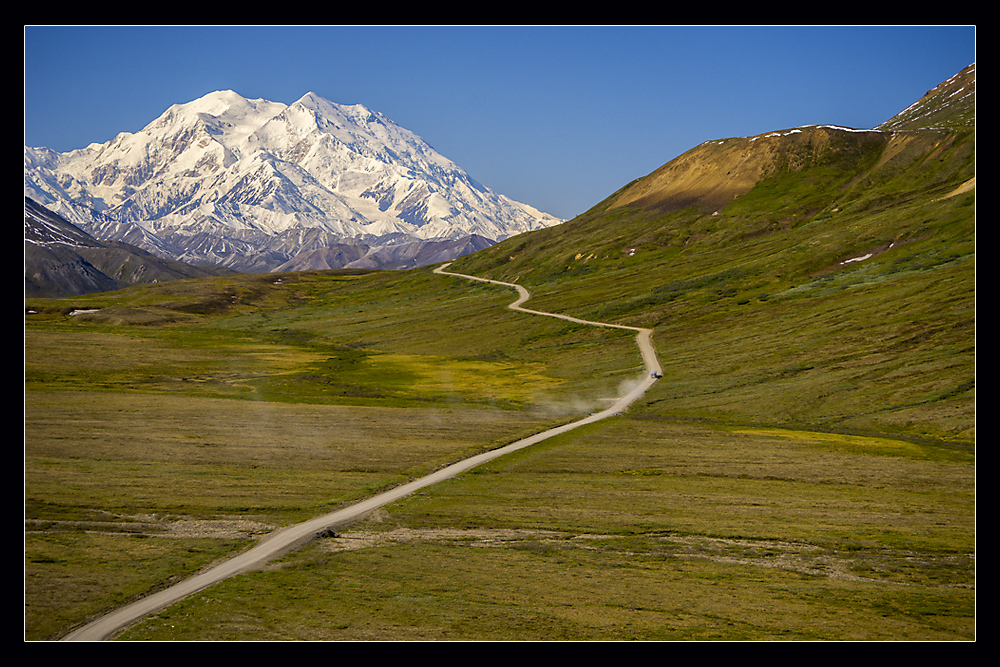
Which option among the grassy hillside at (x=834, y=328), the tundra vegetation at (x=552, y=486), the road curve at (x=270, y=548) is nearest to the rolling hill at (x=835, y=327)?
the grassy hillside at (x=834, y=328)

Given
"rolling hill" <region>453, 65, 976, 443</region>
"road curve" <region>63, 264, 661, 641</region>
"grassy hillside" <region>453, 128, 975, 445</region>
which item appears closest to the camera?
"road curve" <region>63, 264, 661, 641</region>

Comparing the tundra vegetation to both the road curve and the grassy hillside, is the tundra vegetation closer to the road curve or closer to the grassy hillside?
the grassy hillside

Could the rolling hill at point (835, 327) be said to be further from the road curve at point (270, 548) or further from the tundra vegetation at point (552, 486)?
the road curve at point (270, 548)

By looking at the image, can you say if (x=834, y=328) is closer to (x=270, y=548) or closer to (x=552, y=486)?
(x=552, y=486)

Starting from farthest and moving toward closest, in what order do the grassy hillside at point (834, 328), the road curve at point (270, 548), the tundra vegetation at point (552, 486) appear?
the grassy hillside at point (834, 328), the tundra vegetation at point (552, 486), the road curve at point (270, 548)

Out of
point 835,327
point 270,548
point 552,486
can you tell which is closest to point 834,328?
point 835,327

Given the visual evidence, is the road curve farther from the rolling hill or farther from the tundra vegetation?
the rolling hill

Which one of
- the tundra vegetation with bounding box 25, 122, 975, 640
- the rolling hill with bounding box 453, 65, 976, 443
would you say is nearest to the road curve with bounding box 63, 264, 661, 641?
the tundra vegetation with bounding box 25, 122, 975, 640

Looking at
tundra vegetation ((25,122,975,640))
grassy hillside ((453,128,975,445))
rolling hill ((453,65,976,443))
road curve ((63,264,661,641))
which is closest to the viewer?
road curve ((63,264,661,641))

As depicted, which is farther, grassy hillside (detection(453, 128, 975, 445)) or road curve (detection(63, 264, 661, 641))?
grassy hillside (detection(453, 128, 975, 445))

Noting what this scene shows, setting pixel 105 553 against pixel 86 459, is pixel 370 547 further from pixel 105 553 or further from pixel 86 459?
pixel 86 459

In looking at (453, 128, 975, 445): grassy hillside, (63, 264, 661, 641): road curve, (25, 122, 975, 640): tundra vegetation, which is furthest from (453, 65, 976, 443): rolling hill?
(63, 264, 661, 641): road curve

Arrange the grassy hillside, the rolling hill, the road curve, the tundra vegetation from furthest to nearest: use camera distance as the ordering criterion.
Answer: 1. the rolling hill
2. the grassy hillside
3. the tundra vegetation
4. the road curve
